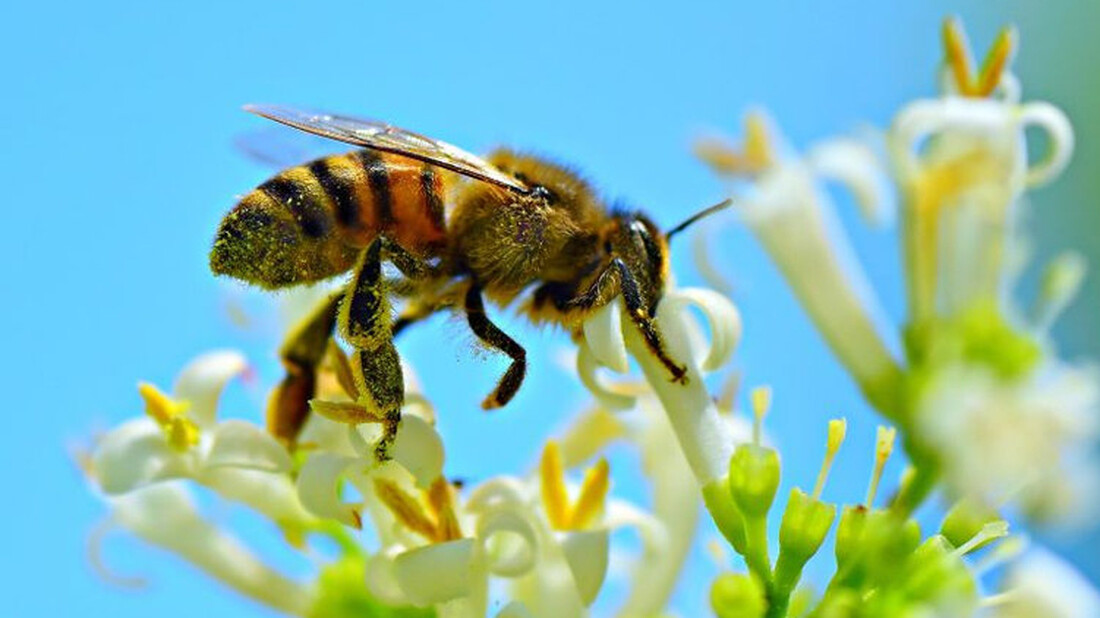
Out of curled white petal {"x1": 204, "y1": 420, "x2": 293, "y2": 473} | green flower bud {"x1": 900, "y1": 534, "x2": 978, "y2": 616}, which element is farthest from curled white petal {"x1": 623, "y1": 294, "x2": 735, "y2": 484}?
curled white petal {"x1": 204, "y1": 420, "x2": 293, "y2": 473}

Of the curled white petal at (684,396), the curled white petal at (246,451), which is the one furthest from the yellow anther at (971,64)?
the curled white petal at (246,451)

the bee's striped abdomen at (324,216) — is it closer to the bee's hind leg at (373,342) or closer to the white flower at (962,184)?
the bee's hind leg at (373,342)

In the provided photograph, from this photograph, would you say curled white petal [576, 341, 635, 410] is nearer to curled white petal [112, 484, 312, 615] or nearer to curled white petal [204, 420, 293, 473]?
curled white petal [204, 420, 293, 473]

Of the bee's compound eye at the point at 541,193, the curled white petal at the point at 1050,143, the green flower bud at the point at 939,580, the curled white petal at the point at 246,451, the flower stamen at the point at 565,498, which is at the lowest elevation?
the green flower bud at the point at 939,580

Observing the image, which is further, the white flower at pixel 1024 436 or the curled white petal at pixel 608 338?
the curled white petal at pixel 608 338

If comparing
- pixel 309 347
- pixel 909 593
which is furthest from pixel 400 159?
pixel 909 593

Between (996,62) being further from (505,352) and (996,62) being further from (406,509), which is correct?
(406,509)

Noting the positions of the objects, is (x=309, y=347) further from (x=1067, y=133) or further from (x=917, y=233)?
(x=1067, y=133)

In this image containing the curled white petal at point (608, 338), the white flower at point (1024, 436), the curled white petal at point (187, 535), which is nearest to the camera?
the white flower at point (1024, 436)
